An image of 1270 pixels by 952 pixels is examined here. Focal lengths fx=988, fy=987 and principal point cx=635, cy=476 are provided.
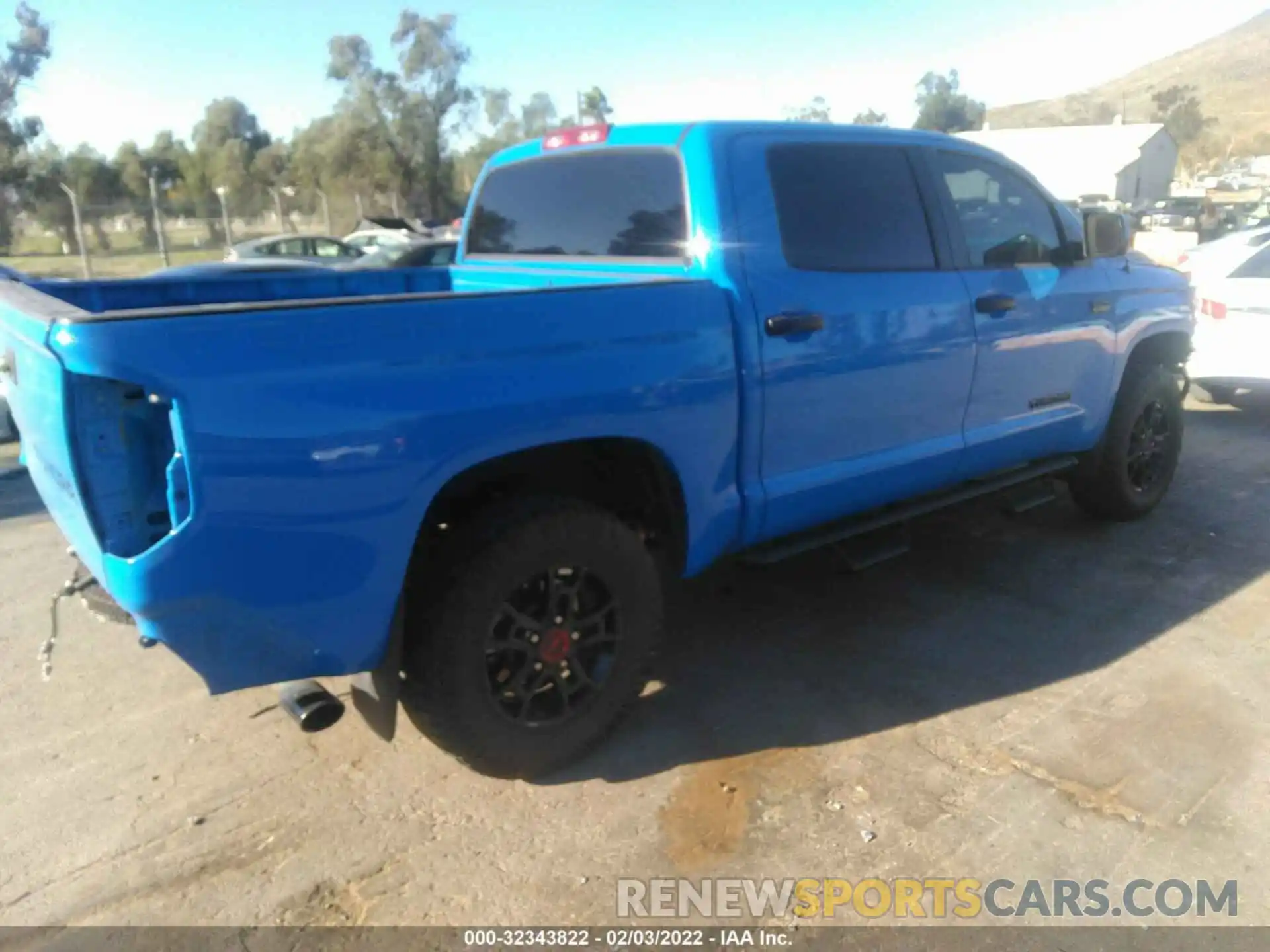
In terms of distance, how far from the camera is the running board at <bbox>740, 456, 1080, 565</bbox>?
11.8 ft

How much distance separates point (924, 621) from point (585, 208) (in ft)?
7.36

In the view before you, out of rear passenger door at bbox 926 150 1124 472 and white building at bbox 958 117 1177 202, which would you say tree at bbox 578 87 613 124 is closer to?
white building at bbox 958 117 1177 202

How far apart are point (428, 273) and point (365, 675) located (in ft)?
7.42

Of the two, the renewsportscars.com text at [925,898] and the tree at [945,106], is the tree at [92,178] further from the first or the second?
the tree at [945,106]

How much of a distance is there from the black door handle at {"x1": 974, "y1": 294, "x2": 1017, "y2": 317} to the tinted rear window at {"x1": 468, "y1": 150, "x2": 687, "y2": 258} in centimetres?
143

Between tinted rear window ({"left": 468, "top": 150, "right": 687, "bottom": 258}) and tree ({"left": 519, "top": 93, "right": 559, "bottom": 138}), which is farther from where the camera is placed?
tree ({"left": 519, "top": 93, "right": 559, "bottom": 138})

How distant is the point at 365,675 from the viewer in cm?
282

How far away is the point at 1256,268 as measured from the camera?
7688 mm

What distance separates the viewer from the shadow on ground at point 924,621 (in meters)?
3.47

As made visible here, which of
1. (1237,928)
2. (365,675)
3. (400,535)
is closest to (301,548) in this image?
(400,535)

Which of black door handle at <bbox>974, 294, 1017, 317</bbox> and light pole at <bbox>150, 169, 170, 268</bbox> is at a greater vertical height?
light pole at <bbox>150, 169, 170, 268</bbox>

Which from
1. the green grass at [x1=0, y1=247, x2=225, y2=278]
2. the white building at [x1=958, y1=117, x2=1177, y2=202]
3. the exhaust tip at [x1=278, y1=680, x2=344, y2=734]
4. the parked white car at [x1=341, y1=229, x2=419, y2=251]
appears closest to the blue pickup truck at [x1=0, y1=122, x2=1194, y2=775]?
the exhaust tip at [x1=278, y1=680, x2=344, y2=734]

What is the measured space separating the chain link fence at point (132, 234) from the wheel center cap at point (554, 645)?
17280 mm

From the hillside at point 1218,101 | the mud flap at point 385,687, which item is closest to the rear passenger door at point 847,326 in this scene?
the mud flap at point 385,687
